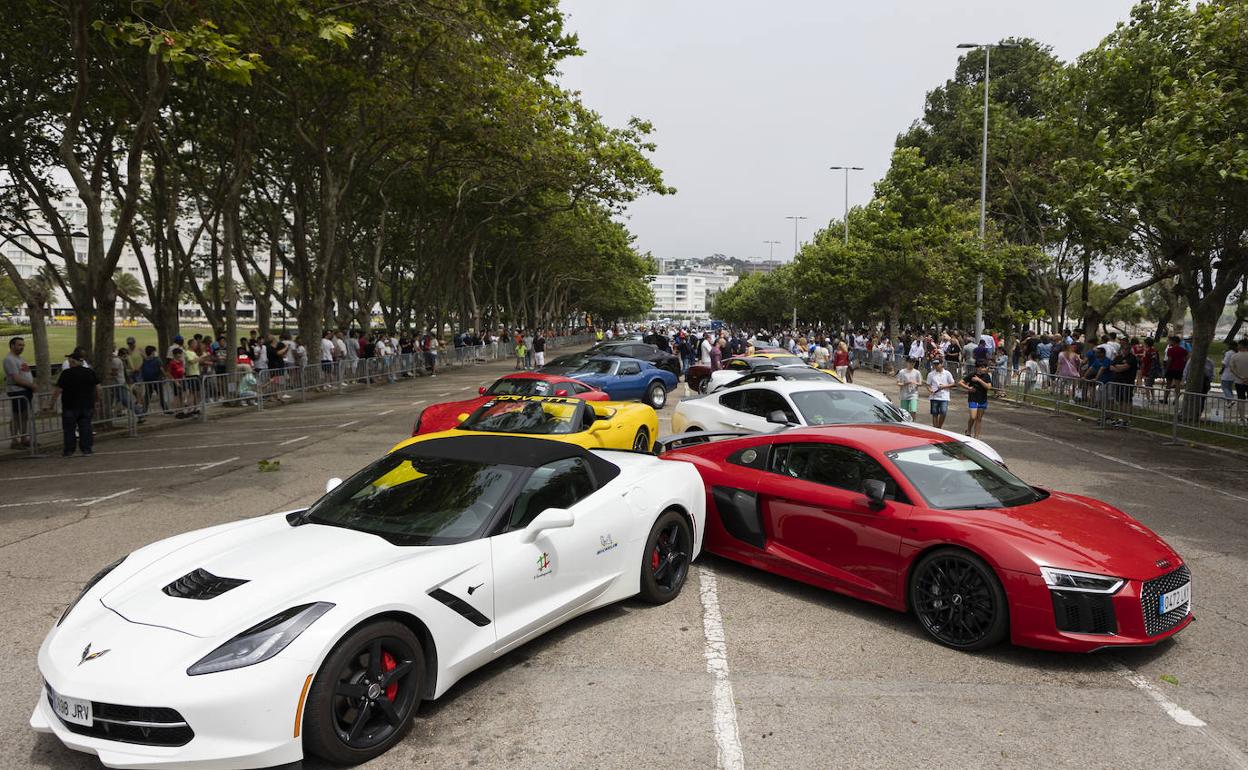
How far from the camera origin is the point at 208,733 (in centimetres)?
329

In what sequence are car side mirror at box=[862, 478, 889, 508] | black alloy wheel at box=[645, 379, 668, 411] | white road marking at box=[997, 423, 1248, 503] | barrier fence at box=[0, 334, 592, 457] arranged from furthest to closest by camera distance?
black alloy wheel at box=[645, 379, 668, 411] → barrier fence at box=[0, 334, 592, 457] → white road marking at box=[997, 423, 1248, 503] → car side mirror at box=[862, 478, 889, 508]

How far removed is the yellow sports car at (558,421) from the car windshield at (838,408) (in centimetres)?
227

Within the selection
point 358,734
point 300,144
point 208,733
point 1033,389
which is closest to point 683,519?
point 358,734

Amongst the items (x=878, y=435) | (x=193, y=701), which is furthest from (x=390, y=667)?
(x=878, y=435)

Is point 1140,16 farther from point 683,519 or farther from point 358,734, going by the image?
point 358,734

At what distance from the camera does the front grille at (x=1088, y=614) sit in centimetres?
466

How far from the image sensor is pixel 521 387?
42.3ft

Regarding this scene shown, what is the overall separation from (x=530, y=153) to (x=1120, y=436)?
53.6 feet

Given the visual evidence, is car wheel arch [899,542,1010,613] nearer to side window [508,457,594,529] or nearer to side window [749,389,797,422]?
side window [508,457,594,529]

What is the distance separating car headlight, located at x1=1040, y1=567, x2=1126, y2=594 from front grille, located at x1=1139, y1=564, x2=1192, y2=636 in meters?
0.19

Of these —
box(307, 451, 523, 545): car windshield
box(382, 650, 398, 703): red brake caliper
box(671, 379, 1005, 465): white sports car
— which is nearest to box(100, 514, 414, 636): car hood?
box(307, 451, 523, 545): car windshield

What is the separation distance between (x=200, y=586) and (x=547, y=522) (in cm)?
174

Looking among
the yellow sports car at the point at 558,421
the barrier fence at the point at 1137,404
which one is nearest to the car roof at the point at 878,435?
the yellow sports car at the point at 558,421

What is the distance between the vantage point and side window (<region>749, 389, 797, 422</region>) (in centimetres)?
1027
